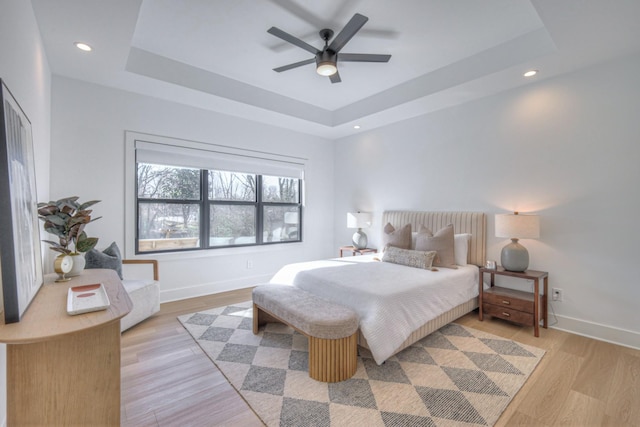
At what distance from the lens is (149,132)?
A: 3.46 metres

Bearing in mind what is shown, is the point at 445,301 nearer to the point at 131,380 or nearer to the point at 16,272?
the point at 131,380

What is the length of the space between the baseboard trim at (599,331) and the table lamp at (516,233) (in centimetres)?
66

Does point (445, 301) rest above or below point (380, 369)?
above

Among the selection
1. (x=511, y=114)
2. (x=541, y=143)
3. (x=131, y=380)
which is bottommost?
(x=131, y=380)

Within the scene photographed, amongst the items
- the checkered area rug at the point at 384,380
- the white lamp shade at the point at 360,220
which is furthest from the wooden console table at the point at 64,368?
the white lamp shade at the point at 360,220

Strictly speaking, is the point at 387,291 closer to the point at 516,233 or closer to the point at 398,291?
the point at 398,291

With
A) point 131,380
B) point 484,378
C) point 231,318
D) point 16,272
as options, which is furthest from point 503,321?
point 16,272

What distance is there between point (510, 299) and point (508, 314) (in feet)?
0.51

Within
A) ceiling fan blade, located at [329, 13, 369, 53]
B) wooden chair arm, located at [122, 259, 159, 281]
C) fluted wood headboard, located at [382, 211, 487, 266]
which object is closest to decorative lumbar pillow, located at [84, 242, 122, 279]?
wooden chair arm, located at [122, 259, 159, 281]

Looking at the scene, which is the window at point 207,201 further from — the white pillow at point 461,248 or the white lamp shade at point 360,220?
the white pillow at point 461,248

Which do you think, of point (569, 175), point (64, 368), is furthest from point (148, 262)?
point (569, 175)

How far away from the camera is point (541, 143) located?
302cm

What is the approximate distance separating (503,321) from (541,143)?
1972 mm

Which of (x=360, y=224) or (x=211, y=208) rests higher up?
(x=211, y=208)
